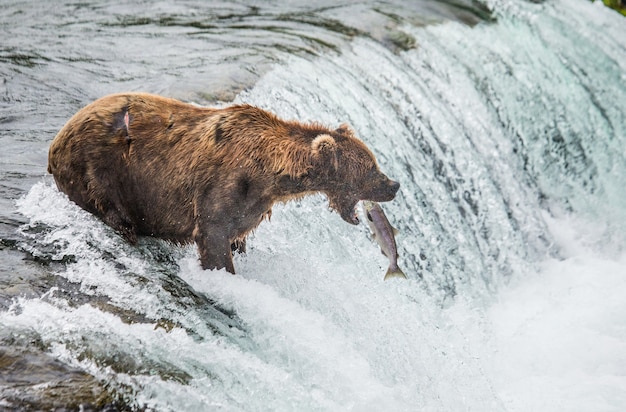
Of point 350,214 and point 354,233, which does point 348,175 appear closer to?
point 350,214

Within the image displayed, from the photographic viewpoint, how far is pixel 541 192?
8.45m

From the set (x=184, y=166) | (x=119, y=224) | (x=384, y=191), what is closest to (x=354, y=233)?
(x=384, y=191)

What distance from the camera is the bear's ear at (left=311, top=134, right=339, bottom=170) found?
4766 mm

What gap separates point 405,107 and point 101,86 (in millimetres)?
2820

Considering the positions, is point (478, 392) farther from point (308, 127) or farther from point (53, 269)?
point (53, 269)

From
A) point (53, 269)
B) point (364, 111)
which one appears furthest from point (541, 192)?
point (53, 269)

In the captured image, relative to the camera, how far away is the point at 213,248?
15.0ft

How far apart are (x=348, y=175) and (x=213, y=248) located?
97cm

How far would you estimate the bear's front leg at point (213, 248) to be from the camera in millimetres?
4582

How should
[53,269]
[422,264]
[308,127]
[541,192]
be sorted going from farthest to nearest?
[541,192] < [422,264] < [308,127] < [53,269]

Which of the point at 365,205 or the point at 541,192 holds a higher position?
the point at 365,205

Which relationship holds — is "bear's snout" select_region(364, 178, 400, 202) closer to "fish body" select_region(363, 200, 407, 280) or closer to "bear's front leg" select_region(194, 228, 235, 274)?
"fish body" select_region(363, 200, 407, 280)

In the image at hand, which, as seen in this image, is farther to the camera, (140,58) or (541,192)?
(541,192)

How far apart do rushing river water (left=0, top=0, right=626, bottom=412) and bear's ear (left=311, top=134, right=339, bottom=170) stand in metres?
0.79
